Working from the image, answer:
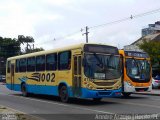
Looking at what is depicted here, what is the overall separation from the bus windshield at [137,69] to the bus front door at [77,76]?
516 centimetres

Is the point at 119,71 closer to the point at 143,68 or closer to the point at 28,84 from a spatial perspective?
the point at 143,68

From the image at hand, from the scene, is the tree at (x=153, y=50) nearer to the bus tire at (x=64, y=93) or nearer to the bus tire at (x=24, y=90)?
the bus tire at (x=24, y=90)

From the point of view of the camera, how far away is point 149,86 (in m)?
24.9

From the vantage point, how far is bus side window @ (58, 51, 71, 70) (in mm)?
20719

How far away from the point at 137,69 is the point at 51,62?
17.6 feet

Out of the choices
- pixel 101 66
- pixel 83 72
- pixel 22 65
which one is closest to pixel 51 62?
pixel 83 72

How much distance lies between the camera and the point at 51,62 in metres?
22.9

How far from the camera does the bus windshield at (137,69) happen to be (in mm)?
24291

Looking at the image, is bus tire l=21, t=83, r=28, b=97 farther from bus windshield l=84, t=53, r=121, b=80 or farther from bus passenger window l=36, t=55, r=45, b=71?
bus windshield l=84, t=53, r=121, b=80

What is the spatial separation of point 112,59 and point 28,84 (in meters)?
8.39

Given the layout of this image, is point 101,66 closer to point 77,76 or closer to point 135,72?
point 77,76

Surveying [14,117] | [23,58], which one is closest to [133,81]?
[23,58]

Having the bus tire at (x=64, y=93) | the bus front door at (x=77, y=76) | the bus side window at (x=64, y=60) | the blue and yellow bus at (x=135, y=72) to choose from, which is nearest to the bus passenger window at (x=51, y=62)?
the bus side window at (x=64, y=60)

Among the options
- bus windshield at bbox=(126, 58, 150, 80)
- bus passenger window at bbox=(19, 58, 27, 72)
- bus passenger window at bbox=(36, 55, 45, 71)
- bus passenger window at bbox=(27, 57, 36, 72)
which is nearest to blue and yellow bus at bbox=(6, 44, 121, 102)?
bus passenger window at bbox=(36, 55, 45, 71)
